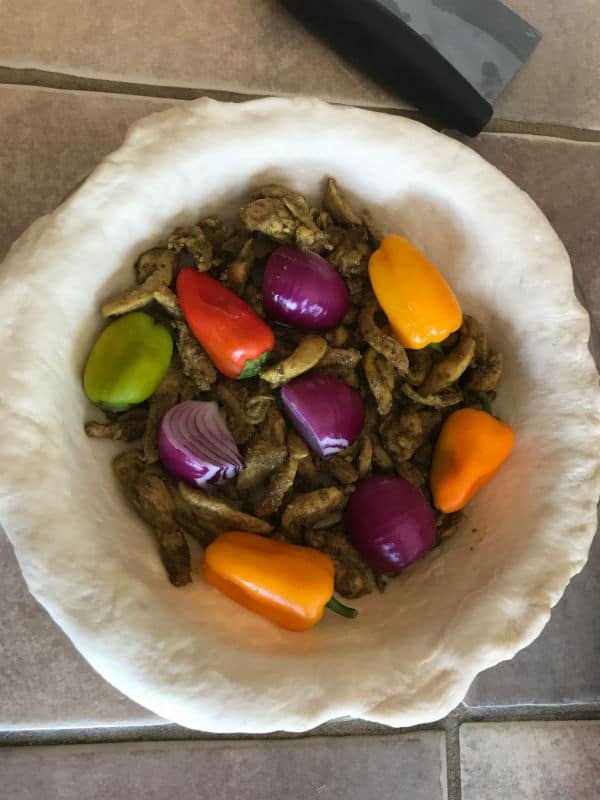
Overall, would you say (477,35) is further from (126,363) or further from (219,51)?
(126,363)

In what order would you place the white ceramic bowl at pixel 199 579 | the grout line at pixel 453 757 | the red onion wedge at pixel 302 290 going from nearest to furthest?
the white ceramic bowl at pixel 199 579, the red onion wedge at pixel 302 290, the grout line at pixel 453 757

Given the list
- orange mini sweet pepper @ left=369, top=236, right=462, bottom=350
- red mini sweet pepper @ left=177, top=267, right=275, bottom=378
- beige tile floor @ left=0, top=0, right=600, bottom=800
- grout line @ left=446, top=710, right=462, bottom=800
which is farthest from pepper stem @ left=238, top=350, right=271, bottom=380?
grout line @ left=446, top=710, right=462, bottom=800

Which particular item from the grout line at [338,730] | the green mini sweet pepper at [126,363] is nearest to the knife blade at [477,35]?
the green mini sweet pepper at [126,363]

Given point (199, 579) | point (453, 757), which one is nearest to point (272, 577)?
point (199, 579)

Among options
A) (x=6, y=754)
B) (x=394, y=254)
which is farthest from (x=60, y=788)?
(x=394, y=254)

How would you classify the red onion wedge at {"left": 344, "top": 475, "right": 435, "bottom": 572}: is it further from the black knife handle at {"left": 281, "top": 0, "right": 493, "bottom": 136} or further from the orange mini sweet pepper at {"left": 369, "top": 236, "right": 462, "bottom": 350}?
the black knife handle at {"left": 281, "top": 0, "right": 493, "bottom": 136}

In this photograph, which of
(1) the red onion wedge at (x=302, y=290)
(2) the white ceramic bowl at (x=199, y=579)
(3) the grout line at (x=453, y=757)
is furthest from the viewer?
(3) the grout line at (x=453, y=757)

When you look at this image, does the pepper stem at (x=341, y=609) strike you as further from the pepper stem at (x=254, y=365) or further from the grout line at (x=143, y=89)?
the grout line at (x=143, y=89)
